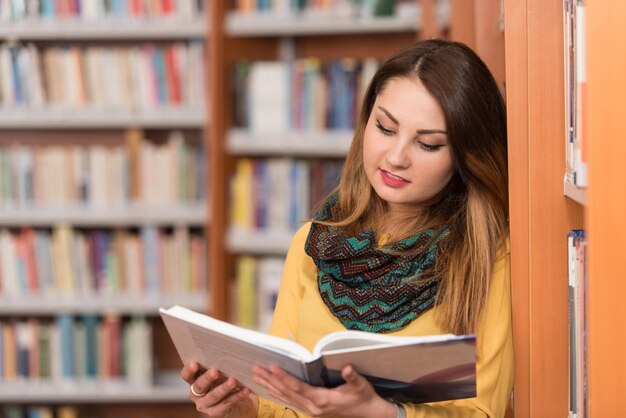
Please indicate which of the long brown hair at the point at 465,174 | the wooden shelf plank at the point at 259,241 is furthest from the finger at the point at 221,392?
the wooden shelf plank at the point at 259,241

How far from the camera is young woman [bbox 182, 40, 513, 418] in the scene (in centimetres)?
141

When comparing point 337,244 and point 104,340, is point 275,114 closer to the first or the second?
point 104,340

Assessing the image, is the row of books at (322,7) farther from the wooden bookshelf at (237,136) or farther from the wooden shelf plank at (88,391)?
the wooden shelf plank at (88,391)

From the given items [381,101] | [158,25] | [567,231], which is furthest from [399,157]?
[158,25]

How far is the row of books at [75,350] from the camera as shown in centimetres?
344

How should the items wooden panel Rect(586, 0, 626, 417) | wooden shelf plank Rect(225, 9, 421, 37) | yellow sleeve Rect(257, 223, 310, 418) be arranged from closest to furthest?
wooden panel Rect(586, 0, 626, 417) < yellow sleeve Rect(257, 223, 310, 418) < wooden shelf plank Rect(225, 9, 421, 37)

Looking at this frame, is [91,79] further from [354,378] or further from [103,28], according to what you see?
[354,378]

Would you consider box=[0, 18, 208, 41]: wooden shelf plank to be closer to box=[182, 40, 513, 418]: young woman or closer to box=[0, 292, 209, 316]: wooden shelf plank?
box=[0, 292, 209, 316]: wooden shelf plank

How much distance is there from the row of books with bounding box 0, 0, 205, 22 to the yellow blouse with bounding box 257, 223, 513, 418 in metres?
2.00

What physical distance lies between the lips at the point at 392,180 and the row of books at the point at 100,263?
2040 millimetres

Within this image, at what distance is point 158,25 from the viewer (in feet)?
11.1

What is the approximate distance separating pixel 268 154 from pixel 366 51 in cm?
57

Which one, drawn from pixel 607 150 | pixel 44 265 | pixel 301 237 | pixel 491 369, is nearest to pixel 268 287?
pixel 44 265

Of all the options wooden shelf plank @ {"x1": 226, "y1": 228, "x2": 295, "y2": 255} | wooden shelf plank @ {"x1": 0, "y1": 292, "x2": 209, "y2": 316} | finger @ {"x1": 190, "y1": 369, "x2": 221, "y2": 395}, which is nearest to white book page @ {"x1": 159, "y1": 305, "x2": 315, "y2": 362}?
finger @ {"x1": 190, "y1": 369, "x2": 221, "y2": 395}
